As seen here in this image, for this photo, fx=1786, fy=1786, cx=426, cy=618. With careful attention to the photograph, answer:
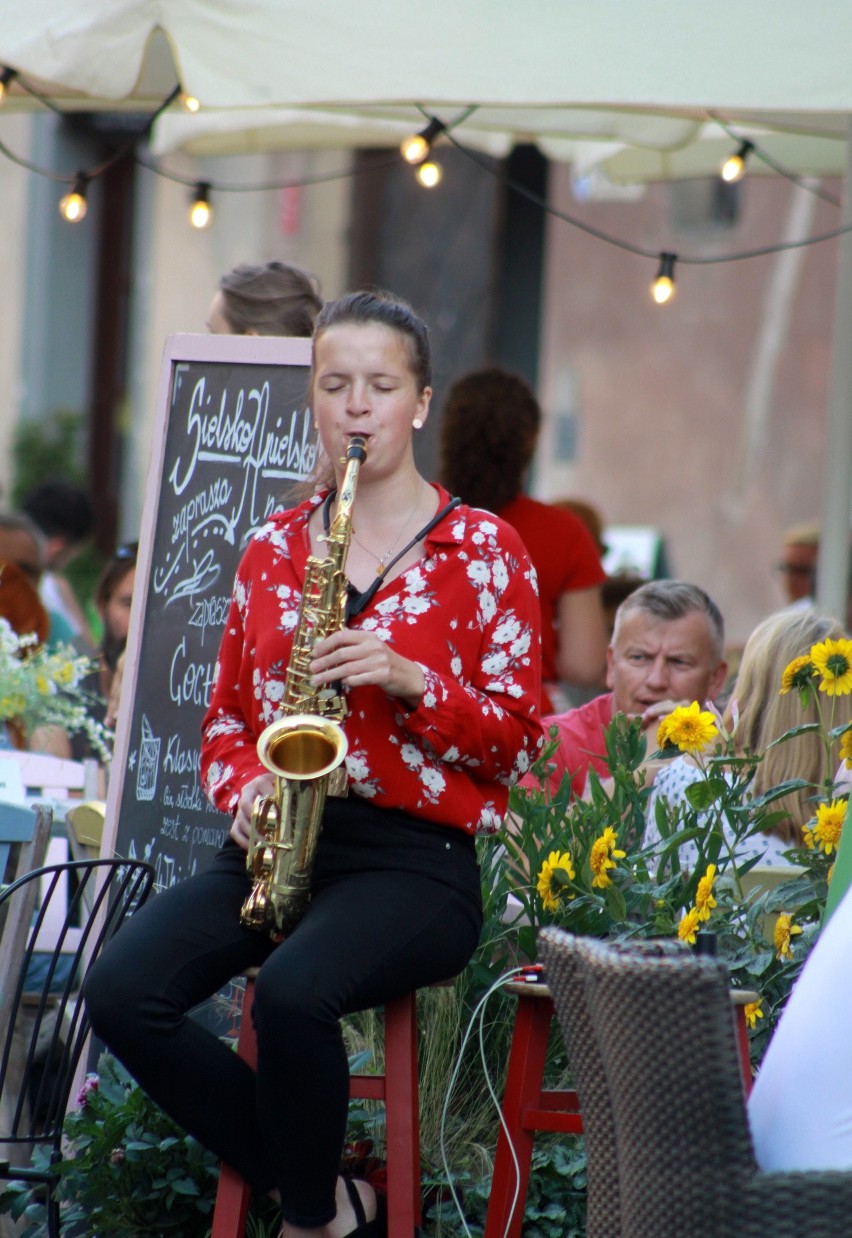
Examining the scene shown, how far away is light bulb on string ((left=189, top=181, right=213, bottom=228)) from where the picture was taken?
5742 millimetres

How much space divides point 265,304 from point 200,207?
163cm

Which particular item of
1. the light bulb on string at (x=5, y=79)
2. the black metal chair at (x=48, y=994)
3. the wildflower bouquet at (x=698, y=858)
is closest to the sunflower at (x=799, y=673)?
the wildflower bouquet at (x=698, y=858)

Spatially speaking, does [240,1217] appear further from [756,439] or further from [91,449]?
[756,439]

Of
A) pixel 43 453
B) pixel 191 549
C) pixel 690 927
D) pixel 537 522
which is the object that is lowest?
pixel 690 927

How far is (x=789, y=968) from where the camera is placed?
326cm

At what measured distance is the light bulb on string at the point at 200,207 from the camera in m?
5.74

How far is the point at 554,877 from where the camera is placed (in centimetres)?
332

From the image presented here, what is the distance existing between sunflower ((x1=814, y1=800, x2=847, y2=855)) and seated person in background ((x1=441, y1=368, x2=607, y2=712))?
1.97 metres

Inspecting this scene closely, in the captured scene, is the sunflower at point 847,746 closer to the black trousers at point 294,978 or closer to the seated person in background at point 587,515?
the black trousers at point 294,978

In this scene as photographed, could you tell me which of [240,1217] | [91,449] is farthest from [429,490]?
[91,449]

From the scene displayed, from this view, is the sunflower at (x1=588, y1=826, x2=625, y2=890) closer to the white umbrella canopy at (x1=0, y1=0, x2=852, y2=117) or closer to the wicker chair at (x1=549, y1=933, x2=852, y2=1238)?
the wicker chair at (x1=549, y1=933, x2=852, y2=1238)

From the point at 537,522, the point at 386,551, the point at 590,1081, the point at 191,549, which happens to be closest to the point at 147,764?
the point at 191,549

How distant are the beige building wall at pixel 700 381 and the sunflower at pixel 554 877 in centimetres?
1070

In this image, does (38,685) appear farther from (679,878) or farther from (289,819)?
(679,878)
